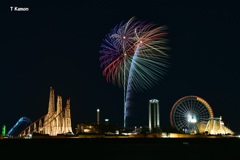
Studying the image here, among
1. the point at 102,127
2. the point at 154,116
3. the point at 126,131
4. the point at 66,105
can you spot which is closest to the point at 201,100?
the point at 154,116

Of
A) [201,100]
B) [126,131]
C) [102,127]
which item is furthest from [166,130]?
[201,100]

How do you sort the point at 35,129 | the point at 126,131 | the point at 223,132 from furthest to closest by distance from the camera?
the point at 126,131 → the point at 223,132 → the point at 35,129
